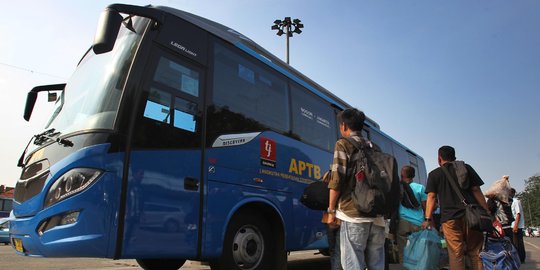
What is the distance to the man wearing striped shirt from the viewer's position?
3344mm

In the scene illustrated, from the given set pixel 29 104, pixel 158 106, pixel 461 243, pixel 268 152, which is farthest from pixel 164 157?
pixel 461 243

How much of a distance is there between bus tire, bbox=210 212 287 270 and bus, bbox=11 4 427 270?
0.02 meters

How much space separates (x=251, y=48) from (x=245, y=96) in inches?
35.0

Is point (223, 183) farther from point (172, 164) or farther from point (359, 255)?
point (359, 255)

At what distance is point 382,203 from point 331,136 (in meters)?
4.55

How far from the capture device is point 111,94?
3951 mm

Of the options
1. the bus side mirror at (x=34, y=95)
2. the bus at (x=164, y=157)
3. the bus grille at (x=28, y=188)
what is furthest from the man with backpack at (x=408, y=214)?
the bus side mirror at (x=34, y=95)

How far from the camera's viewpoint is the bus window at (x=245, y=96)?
196 inches

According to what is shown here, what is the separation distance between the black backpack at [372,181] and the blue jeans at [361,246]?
0.50ft

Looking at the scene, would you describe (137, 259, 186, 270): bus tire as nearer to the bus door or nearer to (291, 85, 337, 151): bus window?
the bus door

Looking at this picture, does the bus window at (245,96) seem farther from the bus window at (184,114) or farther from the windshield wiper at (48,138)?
the windshield wiper at (48,138)

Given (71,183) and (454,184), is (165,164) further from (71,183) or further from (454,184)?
(454,184)

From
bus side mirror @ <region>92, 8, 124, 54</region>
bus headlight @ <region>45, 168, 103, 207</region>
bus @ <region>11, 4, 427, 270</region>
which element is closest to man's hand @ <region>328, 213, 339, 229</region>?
bus @ <region>11, 4, 427, 270</region>

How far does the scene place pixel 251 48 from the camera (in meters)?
5.95
